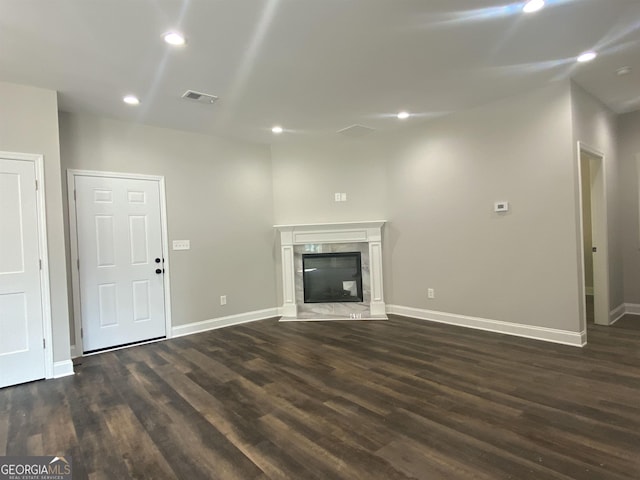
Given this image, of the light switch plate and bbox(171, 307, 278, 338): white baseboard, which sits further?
bbox(171, 307, 278, 338): white baseboard

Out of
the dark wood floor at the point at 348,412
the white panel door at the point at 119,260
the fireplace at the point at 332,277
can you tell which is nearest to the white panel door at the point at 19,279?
the dark wood floor at the point at 348,412

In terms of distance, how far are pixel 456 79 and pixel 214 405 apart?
3562 mm

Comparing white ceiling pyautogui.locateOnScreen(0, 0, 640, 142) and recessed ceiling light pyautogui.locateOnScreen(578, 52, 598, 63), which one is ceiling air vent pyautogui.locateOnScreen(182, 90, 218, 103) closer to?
white ceiling pyautogui.locateOnScreen(0, 0, 640, 142)

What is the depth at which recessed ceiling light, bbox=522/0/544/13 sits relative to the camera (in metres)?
2.31

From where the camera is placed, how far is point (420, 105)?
4.11m

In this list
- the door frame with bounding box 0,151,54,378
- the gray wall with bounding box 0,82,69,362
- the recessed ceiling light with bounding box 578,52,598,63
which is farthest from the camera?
the door frame with bounding box 0,151,54,378

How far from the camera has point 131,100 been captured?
367 cm

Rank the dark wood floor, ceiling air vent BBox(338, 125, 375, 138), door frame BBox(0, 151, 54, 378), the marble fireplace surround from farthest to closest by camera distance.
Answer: the marble fireplace surround → ceiling air vent BBox(338, 125, 375, 138) → door frame BBox(0, 151, 54, 378) → the dark wood floor

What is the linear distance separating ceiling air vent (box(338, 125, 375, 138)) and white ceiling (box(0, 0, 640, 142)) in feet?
2.13

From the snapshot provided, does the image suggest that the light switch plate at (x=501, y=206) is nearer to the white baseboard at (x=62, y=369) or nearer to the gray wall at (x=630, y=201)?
the gray wall at (x=630, y=201)

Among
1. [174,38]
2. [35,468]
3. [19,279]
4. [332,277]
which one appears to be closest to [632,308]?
[332,277]

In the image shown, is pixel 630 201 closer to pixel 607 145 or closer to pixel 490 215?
pixel 607 145

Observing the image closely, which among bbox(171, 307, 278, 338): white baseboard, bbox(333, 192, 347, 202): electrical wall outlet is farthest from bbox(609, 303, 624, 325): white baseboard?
bbox(171, 307, 278, 338): white baseboard

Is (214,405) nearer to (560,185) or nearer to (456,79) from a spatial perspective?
(456,79)
